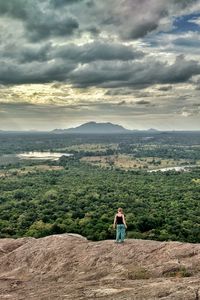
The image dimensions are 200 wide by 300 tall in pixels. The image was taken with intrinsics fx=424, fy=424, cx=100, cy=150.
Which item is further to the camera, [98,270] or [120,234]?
[120,234]

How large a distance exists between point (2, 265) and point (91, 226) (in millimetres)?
51327

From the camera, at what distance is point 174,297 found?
2066 cm

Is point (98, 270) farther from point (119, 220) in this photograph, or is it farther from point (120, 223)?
point (119, 220)

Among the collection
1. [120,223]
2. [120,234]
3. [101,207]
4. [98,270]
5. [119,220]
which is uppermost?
[119,220]

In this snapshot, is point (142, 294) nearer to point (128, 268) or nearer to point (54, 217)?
point (128, 268)

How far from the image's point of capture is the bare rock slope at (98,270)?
22609 mm

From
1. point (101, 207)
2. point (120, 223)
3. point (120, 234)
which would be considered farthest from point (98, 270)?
point (101, 207)

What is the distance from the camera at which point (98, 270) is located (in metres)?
27.9

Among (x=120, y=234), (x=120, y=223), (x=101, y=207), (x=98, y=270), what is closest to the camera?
(x=98, y=270)

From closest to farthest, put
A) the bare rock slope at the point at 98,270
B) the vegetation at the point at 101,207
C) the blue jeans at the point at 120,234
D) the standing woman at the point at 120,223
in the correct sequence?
1. the bare rock slope at the point at 98,270
2. the standing woman at the point at 120,223
3. the blue jeans at the point at 120,234
4. the vegetation at the point at 101,207

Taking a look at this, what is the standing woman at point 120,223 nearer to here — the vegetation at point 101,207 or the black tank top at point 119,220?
the black tank top at point 119,220

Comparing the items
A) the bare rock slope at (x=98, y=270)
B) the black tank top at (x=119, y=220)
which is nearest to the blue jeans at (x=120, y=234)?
the black tank top at (x=119, y=220)

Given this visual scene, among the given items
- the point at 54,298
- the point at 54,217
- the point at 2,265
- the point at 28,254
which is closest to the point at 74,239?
the point at 28,254

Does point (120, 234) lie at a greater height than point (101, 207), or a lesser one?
greater
